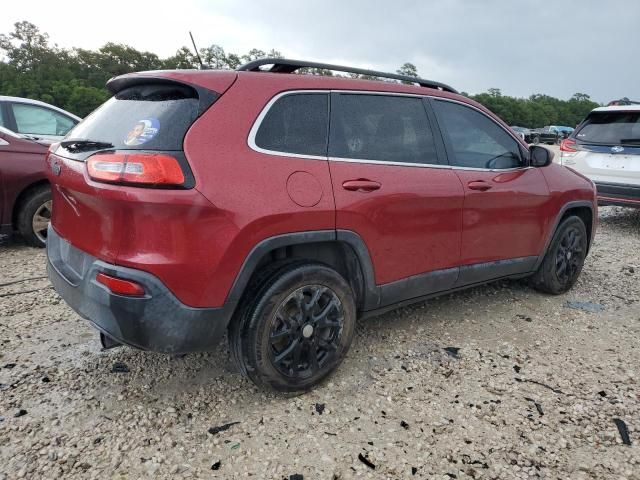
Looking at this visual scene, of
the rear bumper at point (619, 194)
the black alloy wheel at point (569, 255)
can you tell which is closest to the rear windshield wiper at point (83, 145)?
the black alloy wheel at point (569, 255)

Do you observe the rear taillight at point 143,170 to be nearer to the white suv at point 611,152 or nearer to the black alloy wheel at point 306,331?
the black alloy wheel at point 306,331

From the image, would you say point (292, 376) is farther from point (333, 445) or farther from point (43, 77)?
point (43, 77)

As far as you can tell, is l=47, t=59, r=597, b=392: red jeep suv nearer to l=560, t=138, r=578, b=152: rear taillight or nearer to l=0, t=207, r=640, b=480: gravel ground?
l=0, t=207, r=640, b=480: gravel ground

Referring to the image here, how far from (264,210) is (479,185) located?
175cm

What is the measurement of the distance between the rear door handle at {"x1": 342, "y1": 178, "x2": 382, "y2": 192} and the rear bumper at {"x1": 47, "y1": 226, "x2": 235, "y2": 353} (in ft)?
2.93

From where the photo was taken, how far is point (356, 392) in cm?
265

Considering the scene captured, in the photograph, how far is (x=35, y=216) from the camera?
503 centimetres

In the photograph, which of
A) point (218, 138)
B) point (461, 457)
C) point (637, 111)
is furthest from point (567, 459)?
point (637, 111)

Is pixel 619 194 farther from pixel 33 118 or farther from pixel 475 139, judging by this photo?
pixel 33 118

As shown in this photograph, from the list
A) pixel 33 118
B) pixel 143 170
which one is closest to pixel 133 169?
pixel 143 170

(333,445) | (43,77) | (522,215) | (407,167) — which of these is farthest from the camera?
(43,77)

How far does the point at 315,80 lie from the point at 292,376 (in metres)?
1.62

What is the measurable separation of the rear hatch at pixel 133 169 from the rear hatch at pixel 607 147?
6.08 m

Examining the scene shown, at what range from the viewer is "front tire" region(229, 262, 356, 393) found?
233cm
